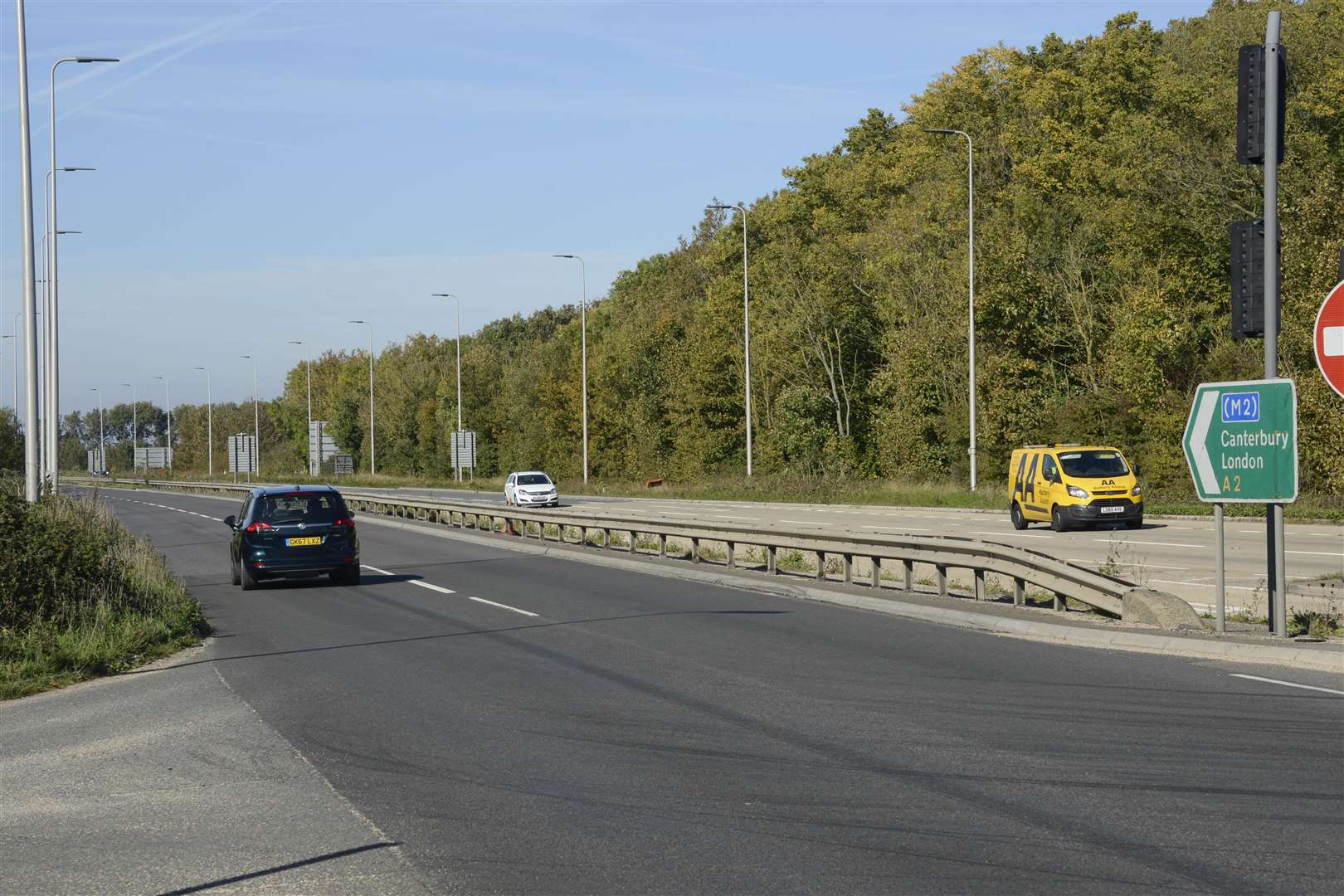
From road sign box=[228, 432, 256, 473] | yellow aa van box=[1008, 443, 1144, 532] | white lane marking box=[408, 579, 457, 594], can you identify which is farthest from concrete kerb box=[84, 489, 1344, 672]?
road sign box=[228, 432, 256, 473]

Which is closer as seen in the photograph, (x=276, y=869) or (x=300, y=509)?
(x=276, y=869)

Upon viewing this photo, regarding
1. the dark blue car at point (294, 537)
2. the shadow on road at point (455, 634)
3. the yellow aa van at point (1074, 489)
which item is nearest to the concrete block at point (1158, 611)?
the shadow on road at point (455, 634)

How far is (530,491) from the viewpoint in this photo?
57219 mm

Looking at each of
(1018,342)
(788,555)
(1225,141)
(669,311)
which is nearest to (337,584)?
(788,555)

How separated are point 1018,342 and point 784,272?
1699 cm

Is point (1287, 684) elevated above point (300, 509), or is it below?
below

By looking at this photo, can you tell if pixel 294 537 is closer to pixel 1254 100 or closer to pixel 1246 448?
pixel 1246 448

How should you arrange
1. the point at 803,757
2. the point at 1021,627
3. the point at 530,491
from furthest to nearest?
the point at 530,491 < the point at 1021,627 < the point at 803,757

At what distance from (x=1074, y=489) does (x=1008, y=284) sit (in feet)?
70.1

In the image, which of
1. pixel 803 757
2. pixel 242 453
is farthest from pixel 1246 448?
pixel 242 453

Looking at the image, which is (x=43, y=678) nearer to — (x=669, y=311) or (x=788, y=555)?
(x=788, y=555)

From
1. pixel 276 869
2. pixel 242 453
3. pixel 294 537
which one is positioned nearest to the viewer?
pixel 276 869

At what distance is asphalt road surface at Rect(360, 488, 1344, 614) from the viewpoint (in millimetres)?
19453

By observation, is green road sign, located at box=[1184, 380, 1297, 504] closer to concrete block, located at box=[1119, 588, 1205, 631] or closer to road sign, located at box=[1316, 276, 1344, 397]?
concrete block, located at box=[1119, 588, 1205, 631]
